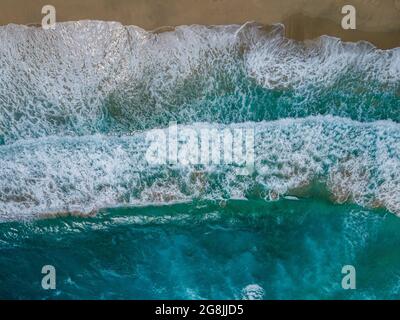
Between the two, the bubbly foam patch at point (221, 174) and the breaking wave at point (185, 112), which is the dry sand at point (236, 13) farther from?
the bubbly foam patch at point (221, 174)

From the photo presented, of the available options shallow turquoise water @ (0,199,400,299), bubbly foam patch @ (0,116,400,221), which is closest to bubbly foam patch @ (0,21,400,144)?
bubbly foam patch @ (0,116,400,221)

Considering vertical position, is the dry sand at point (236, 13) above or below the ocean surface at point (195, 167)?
above

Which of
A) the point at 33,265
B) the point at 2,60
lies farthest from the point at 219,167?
the point at 2,60

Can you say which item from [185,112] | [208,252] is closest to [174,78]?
[185,112]

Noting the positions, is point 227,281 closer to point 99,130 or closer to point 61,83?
point 99,130

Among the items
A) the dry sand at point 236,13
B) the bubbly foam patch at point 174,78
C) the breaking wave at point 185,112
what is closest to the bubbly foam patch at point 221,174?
the breaking wave at point 185,112

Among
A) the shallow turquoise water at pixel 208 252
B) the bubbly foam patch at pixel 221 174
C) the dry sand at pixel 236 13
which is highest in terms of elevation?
the dry sand at pixel 236 13
